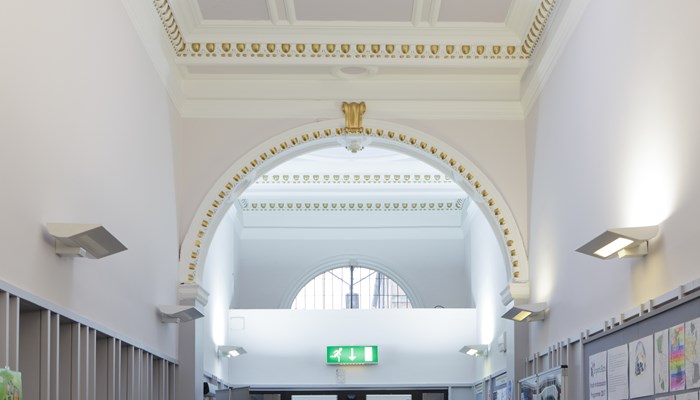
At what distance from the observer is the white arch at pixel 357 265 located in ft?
64.7

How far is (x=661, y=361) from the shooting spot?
6891 mm

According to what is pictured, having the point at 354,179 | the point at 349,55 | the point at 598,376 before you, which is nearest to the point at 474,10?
the point at 349,55

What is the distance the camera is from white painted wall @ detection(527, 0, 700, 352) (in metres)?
6.64

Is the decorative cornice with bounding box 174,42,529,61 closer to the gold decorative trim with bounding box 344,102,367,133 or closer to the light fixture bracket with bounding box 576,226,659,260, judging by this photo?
the gold decorative trim with bounding box 344,102,367,133

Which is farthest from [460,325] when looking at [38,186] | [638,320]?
[38,186]

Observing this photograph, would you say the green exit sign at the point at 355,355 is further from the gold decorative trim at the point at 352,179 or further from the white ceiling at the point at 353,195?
the gold decorative trim at the point at 352,179

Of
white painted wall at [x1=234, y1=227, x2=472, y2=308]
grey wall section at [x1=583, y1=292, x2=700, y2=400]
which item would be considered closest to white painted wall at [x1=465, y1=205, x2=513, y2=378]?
white painted wall at [x1=234, y1=227, x2=472, y2=308]

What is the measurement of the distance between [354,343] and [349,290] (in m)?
2.64

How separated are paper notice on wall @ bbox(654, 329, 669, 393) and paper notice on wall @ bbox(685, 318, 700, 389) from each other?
407mm

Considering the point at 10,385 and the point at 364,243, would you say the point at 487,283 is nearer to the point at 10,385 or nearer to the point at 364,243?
the point at 364,243

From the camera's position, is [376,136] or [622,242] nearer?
[622,242]

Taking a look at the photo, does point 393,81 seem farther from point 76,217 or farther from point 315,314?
point 315,314

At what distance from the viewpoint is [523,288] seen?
11.8m

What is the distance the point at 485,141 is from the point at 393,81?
128 cm
